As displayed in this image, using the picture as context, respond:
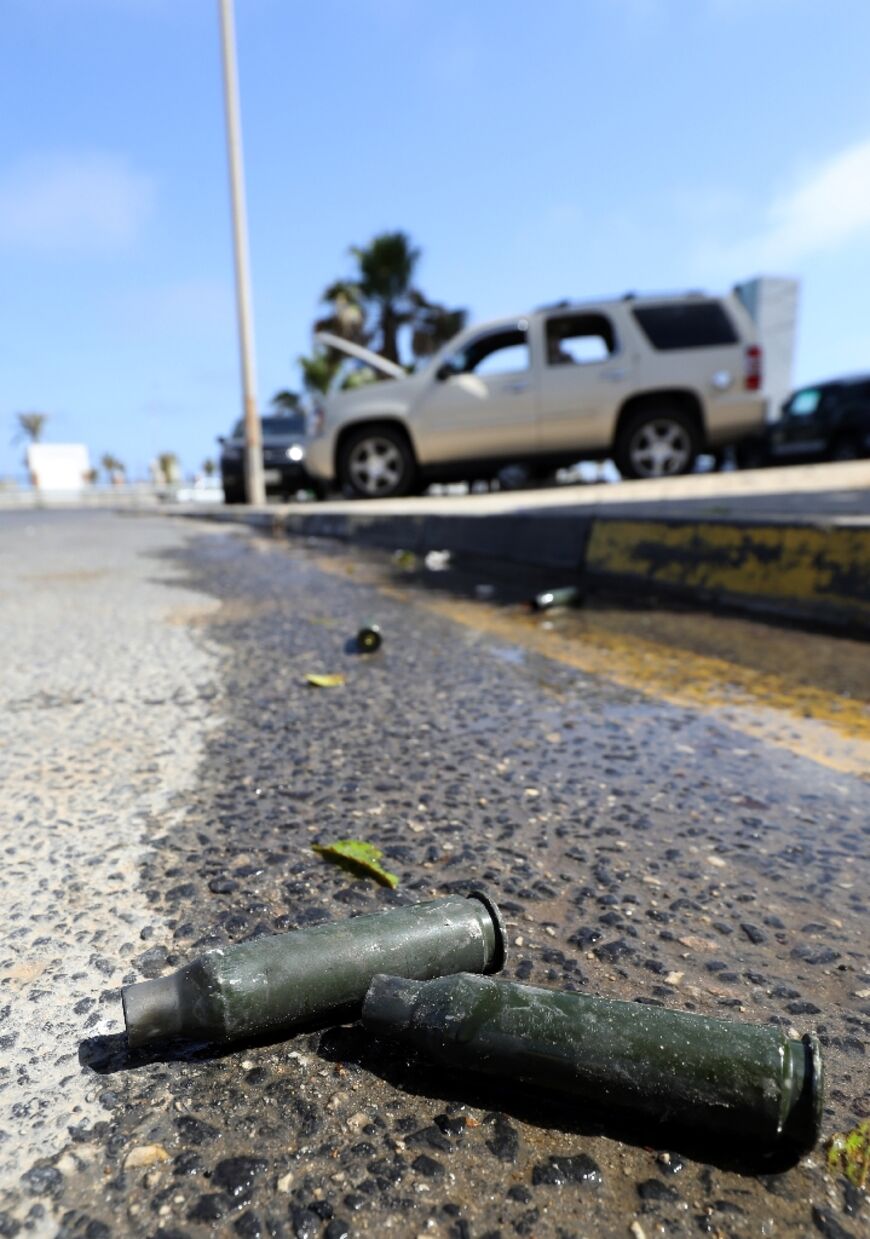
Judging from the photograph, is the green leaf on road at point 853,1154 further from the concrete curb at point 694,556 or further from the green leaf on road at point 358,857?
the concrete curb at point 694,556

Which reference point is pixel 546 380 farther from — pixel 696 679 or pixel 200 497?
pixel 200 497

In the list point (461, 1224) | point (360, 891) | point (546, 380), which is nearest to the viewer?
point (461, 1224)

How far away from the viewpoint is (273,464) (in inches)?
663

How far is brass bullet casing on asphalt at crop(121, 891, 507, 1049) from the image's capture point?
952 millimetres

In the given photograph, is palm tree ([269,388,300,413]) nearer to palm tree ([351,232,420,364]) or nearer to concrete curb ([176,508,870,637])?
palm tree ([351,232,420,364])

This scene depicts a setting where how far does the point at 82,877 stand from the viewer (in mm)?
1322

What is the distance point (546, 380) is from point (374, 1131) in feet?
30.4

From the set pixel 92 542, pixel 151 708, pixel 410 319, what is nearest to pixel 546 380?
pixel 92 542

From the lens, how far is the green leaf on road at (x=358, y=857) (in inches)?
53.0

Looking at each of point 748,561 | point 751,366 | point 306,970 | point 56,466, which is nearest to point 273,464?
point 751,366

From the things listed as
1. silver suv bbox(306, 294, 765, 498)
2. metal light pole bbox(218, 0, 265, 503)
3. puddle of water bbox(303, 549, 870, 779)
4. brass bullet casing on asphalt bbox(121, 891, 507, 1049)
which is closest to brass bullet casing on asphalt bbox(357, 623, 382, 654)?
puddle of water bbox(303, 549, 870, 779)

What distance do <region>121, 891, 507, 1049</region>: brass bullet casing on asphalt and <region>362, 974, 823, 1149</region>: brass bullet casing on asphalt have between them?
7 centimetres

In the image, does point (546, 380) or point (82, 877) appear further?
point (546, 380)

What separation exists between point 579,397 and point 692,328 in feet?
4.44
